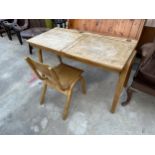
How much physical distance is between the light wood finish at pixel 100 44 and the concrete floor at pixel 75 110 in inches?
8.2

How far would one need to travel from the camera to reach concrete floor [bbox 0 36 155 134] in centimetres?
151

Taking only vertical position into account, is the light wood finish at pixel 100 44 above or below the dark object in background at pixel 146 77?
above

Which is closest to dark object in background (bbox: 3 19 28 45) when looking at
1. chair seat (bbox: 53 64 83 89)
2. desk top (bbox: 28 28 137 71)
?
desk top (bbox: 28 28 137 71)

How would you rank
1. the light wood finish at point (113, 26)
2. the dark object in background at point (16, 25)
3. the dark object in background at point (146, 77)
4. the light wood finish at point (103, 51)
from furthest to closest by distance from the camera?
the dark object in background at point (16, 25) < the light wood finish at point (113, 26) < the dark object in background at point (146, 77) < the light wood finish at point (103, 51)

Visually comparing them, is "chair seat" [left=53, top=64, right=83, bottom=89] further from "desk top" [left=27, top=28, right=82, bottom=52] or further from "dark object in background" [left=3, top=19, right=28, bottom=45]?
"dark object in background" [left=3, top=19, right=28, bottom=45]

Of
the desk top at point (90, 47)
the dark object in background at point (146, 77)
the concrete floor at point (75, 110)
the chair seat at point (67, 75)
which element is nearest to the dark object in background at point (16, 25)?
the concrete floor at point (75, 110)

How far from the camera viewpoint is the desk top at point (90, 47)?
1260 millimetres

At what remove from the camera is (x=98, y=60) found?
126cm

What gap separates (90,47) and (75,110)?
2.61 ft

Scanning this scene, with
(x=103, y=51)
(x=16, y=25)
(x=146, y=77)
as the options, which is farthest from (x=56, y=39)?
(x=16, y=25)

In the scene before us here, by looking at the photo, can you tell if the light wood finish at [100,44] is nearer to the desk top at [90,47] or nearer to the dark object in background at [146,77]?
the desk top at [90,47]

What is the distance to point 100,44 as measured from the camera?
1529 millimetres
